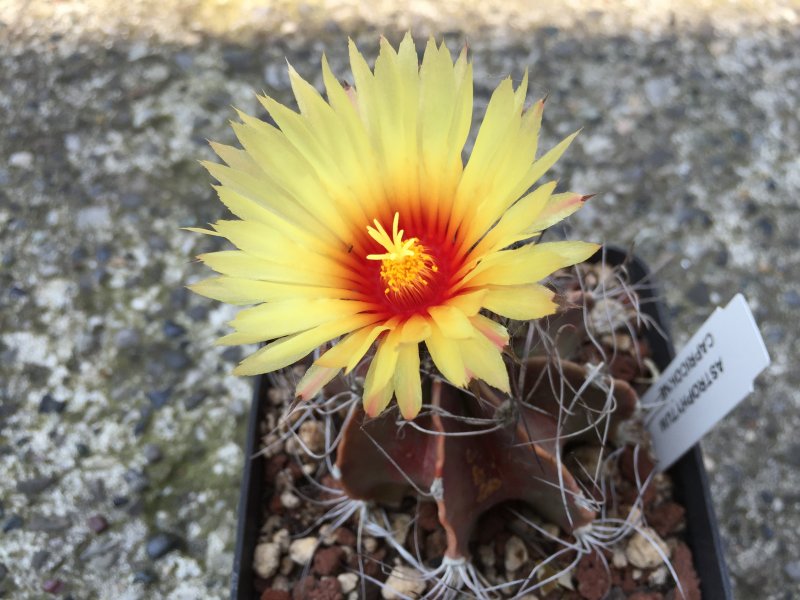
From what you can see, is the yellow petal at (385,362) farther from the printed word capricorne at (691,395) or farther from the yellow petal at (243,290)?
the printed word capricorne at (691,395)

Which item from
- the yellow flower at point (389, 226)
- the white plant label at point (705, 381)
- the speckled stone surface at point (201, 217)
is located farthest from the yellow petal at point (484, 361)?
the speckled stone surface at point (201, 217)

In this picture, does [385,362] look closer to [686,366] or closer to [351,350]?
[351,350]

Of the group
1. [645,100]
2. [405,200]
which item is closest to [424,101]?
[405,200]

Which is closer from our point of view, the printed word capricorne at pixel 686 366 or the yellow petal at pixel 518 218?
the yellow petal at pixel 518 218

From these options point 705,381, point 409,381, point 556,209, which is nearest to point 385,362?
point 409,381

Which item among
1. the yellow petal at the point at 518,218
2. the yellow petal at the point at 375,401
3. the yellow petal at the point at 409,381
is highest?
the yellow petal at the point at 518,218

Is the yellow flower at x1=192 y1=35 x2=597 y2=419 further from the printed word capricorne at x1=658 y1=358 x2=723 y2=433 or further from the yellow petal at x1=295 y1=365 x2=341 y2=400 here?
the printed word capricorne at x1=658 y1=358 x2=723 y2=433
